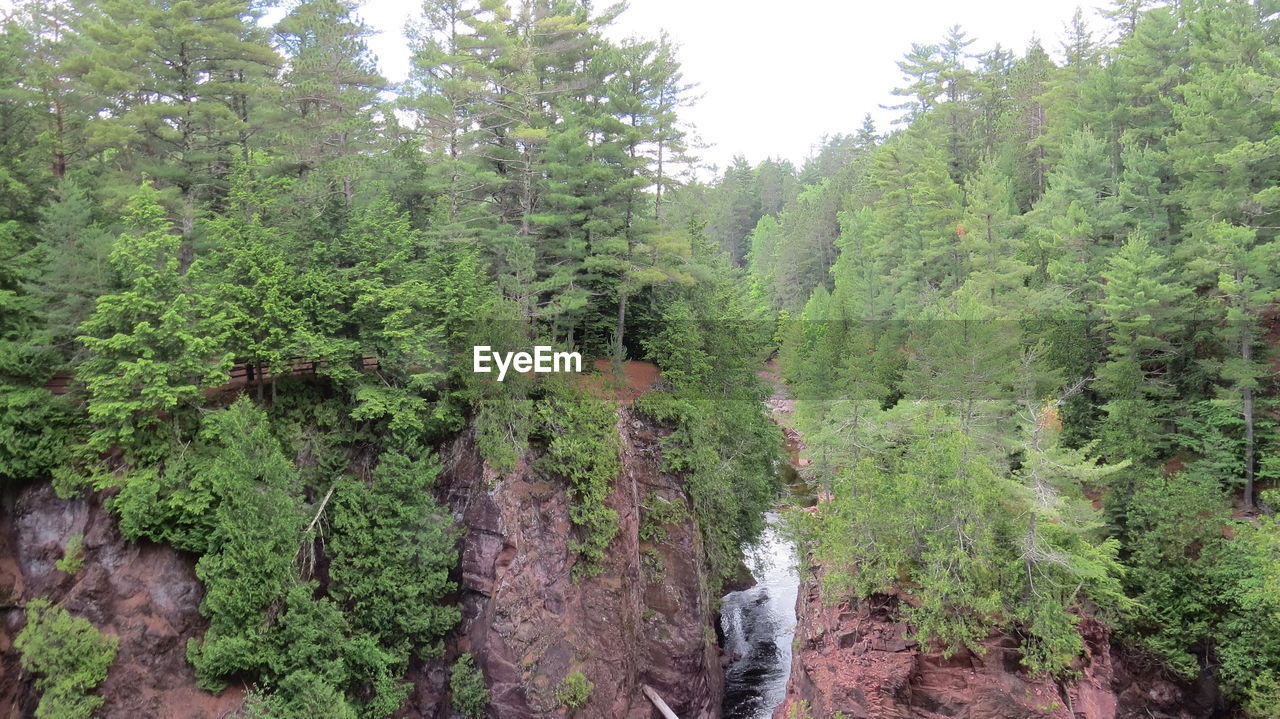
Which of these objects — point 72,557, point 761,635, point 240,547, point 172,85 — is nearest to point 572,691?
point 240,547

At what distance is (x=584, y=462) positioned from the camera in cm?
2075

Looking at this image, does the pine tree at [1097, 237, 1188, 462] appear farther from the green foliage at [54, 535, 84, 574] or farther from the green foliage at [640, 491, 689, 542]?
the green foliage at [54, 535, 84, 574]

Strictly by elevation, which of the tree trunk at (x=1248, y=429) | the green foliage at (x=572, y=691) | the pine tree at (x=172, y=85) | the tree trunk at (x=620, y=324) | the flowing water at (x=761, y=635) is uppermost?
the pine tree at (x=172, y=85)

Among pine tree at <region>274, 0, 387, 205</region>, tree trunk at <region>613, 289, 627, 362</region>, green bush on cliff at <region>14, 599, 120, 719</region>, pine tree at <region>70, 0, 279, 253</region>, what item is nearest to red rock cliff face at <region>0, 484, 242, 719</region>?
green bush on cliff at <region>14, 599, 120, 719</region>

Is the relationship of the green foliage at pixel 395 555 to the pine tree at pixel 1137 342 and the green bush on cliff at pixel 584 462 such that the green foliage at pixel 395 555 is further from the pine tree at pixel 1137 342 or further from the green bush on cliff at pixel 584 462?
the pine tree at pixel 1137 342

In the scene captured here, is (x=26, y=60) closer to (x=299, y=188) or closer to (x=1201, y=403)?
(x=299, y=188)

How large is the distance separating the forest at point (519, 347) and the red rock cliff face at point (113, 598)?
1.63 feet

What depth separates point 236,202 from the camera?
19.5 metres

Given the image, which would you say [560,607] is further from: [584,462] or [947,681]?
[947,681]

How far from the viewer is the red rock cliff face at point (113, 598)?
15.4 m

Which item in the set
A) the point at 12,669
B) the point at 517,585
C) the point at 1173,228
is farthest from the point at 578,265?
the point at 1173,228

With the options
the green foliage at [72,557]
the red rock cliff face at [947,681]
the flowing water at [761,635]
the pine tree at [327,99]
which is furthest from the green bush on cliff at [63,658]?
the flowing water at [761,635]

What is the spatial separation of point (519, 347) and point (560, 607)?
25.6ft

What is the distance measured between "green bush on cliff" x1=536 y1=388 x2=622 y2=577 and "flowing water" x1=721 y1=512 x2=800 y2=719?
6.21m
